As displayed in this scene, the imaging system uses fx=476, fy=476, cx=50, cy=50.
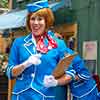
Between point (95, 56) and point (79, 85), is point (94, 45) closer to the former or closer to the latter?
point (95, 56)

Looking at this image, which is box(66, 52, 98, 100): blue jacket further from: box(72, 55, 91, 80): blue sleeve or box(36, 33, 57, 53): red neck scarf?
box(36, 33, 57, 53): red neck scarf

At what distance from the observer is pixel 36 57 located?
306 centimetres

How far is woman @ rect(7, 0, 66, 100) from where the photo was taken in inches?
123

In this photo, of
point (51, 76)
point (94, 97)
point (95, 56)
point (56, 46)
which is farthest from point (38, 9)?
point (95, 56)

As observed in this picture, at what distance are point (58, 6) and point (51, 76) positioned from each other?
186 inches

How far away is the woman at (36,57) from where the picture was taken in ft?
10.3

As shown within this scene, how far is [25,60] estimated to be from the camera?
3.14 meters

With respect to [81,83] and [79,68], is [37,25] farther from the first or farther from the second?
[81,83]

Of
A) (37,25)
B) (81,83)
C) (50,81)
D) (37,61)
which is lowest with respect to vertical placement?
(81,83)

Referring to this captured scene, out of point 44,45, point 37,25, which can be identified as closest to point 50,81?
point 44,45

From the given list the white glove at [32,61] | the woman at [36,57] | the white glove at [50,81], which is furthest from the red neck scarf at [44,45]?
the white glove at [50,81]

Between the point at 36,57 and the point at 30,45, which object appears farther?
the point at 30,45

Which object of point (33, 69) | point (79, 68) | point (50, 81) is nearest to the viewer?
point (50, 81)

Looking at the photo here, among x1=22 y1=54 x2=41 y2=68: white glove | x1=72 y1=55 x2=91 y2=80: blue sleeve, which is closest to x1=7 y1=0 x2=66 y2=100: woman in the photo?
x1=22 y1=54 x2=41 y2=68: white glove
